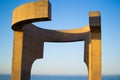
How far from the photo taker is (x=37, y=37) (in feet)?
51.3

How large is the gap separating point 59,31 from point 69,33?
33.3 inches

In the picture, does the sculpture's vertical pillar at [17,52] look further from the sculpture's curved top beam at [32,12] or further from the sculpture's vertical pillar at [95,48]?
the sculpture's vertical pillar at [95,48]

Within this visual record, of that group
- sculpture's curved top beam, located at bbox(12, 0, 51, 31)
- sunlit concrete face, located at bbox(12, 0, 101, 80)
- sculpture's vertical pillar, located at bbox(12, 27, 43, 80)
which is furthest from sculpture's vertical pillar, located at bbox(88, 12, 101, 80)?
sculpture's vertical pillar, located at bbox(12, 27, 43, 80)

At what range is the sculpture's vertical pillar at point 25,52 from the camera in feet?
40.8

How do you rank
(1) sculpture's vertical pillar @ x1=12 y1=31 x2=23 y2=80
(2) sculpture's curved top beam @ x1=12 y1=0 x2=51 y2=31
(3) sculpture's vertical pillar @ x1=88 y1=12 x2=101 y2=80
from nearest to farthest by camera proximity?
(2) sculpture's curved top beam @ x1=12 y1=0 x2=51 y2=31 < (3) sculpture's vertical pillar @ x1=88 y1=12 x2=101 y2=80 < (1) sculpture's vertical pillar @ x1=12 y1=31 x2=23 y2=80

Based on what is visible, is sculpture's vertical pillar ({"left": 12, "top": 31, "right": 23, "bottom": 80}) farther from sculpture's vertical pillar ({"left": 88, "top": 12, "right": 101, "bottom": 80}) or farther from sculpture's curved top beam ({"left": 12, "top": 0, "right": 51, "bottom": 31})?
sculpture's vertical pillar ({"left": 88, "top": 12, "right": 101, "bottom": 80})

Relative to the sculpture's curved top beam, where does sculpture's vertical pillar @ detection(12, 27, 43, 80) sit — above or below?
below

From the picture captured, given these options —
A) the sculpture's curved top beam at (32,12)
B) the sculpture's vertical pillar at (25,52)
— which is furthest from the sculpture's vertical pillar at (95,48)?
the sculpture's vertical pillar at (25,52)

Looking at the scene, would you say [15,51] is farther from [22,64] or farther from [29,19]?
[29,19]

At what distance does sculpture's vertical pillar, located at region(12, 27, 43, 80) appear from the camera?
12438 mm

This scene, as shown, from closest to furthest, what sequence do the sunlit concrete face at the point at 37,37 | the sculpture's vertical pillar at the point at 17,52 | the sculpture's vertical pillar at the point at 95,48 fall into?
1. the sunlit concrete face at the point at 37,37
2. the sculpture's vertical pillar at the point at 95,48
3. the sculpture's vertical pillar at the point at 17,52

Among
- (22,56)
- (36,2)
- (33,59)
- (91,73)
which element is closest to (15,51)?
(22,56)

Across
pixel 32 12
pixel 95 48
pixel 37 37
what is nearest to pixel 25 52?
pixel 37 37

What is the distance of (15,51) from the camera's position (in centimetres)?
1263
